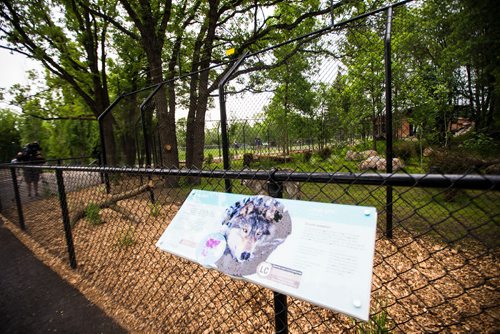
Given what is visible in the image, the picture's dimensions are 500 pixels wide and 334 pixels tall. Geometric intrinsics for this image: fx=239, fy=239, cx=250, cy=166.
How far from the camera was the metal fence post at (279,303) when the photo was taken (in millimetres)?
1186

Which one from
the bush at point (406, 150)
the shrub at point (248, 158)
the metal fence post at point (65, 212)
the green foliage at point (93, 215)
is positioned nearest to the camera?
the metal fence post at point (65, 212)

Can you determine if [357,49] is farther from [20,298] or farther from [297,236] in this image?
[20,298]

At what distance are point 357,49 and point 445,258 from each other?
2.99 m

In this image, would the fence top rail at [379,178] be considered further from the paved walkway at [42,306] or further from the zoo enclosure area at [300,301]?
the paved walkway at [42,306]

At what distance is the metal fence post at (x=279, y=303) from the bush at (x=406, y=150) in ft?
14.8

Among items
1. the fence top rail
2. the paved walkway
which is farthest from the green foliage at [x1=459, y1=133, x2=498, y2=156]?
the paved walkway

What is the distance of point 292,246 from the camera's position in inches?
38.9

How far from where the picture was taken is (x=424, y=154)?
4676mm

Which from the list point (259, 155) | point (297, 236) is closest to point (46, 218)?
point (259, 155)

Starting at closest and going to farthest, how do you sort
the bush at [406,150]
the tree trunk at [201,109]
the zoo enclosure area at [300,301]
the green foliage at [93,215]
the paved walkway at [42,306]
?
the zoo enclosure area at [300,301], the paved walkway at [42,306], the green foliage at [93,215], the bush at [406,150], the tree trunk at [201,109]

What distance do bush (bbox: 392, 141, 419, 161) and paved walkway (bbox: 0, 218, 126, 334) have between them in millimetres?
5306

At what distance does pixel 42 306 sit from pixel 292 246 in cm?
291

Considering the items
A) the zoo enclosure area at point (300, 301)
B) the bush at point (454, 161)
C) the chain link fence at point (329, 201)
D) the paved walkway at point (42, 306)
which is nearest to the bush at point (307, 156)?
the chain link fence at point (329, 201)

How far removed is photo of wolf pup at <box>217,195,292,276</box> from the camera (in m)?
1.04
